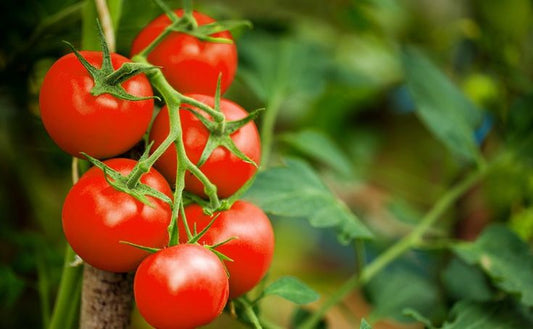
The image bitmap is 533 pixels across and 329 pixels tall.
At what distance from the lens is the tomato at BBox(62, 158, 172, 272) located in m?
0.33

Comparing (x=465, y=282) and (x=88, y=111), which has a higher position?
(x=88, y=111)

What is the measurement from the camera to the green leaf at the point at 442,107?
655 millimetres

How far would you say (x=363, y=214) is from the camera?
98 cm

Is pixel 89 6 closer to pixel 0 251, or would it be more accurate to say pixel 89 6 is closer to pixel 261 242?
pixel 261 242

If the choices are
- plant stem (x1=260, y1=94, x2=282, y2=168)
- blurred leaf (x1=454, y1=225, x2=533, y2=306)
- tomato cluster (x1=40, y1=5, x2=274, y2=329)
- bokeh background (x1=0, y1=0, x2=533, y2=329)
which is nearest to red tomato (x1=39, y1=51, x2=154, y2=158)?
tomato cluster (x1=40, y1=5, x2=274, y2=329)

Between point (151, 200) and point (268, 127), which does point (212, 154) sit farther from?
point (268, 127)

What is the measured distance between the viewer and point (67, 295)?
1.45 ft

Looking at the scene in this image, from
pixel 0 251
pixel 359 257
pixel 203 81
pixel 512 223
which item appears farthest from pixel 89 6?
pixel 512 223

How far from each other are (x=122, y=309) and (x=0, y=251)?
48 cm

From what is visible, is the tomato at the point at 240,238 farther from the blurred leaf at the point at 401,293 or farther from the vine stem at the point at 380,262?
the blurred leaf at the point at 401,293

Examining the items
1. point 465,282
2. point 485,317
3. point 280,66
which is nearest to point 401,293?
point 465,282

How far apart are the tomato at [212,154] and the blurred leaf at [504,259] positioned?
0.27 meters

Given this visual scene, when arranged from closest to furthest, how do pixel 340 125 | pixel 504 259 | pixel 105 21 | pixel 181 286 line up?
pixel 181 286, pixel 105 21, pixel 504 259, pixel 340 125

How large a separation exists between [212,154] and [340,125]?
2.27 ft
